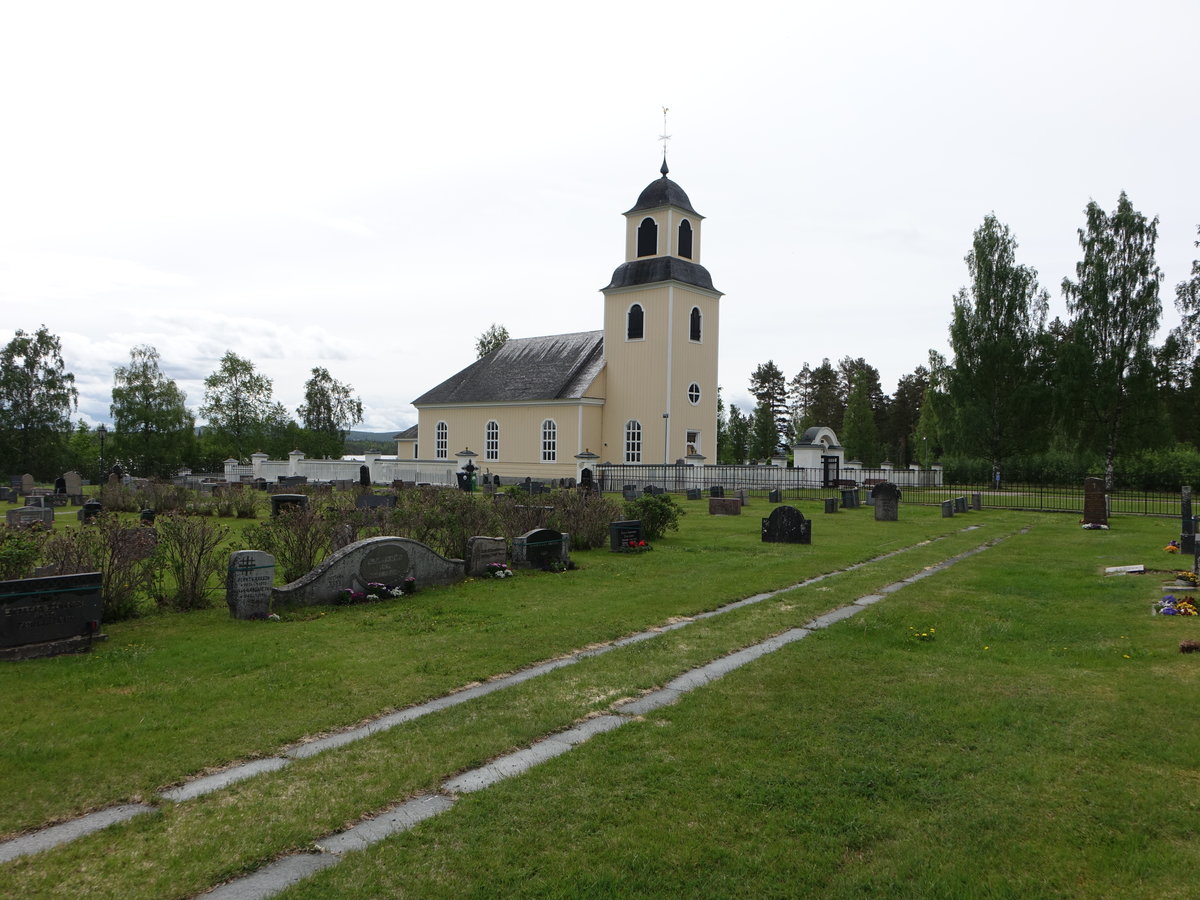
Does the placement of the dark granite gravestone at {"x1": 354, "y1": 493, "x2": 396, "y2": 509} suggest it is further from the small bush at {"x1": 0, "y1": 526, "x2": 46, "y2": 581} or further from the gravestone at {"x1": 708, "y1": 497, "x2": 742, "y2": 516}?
the small bush at {"x1": 0, "y1": 526, "x2": 46, "y2": 581}

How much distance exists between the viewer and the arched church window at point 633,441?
39.3 metres

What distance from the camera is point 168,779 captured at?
4496 millimetres

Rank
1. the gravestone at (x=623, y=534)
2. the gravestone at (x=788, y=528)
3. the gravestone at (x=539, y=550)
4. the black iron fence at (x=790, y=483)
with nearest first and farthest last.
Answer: the gravestone at (x=539, y=550)
the gravestone at (x=623, y=534)
the gravestone at (x=788, y=528)
the black iron fence at (x=790, y=483)

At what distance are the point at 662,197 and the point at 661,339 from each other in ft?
24.0

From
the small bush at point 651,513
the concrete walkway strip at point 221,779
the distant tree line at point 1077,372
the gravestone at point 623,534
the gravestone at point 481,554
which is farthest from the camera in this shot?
the distant tree line at point 1077,372

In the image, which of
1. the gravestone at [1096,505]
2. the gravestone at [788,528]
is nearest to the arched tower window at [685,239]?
the gravestone at [1096,505]

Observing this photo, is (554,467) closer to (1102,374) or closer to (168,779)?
(1102,374)

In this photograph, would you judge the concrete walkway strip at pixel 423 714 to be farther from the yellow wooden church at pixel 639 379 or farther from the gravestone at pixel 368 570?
the yellow wooden church at pixel 639 379

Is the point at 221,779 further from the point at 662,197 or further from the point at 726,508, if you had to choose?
the point at 662,197

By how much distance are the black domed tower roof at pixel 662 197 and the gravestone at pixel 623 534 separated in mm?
27782

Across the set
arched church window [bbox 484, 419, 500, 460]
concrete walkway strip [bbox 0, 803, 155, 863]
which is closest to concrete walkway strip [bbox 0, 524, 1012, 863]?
concrete walkway strip [bbox 0, 803, 155, 863]

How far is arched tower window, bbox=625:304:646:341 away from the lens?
128 ft

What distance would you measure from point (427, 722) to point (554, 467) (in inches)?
1391

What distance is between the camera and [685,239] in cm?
4025
